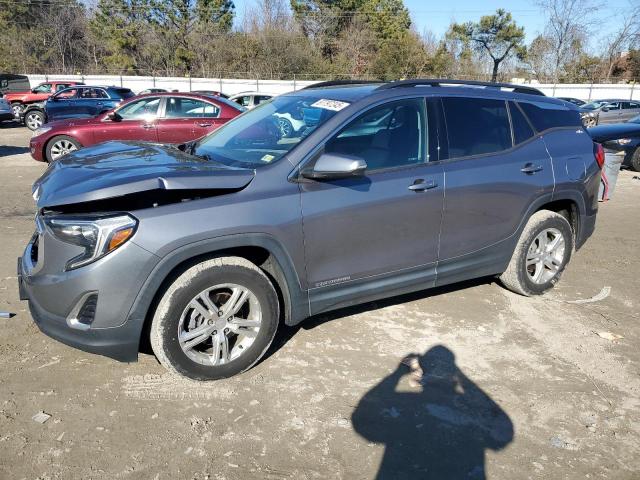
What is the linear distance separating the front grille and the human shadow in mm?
1570

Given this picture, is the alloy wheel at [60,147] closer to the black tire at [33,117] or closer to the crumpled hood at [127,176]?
the crumpled hood at [127,176]

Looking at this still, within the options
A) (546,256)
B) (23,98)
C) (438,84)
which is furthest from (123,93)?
(546,256)

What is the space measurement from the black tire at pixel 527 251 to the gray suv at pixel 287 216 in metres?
0.02

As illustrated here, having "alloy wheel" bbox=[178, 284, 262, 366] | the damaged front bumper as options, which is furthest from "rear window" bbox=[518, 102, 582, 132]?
the damaged front bumper

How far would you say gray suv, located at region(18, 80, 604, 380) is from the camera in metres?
2.92

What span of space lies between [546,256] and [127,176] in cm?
369

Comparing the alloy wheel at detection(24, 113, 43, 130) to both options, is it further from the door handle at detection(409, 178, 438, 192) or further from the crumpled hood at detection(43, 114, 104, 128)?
the door handle at detection(409, 178, 438, 192)

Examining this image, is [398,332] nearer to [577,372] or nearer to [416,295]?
[416,295]

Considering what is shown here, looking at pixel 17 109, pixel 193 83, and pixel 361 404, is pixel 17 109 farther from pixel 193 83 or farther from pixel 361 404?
pixel 361 404

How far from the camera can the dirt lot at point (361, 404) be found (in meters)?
2.68

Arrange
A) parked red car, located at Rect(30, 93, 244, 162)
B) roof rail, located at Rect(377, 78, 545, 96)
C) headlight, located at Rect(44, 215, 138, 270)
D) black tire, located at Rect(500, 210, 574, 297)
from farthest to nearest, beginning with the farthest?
1. parked red car, located at Rect(30, 93, 244, 162)
2. black tire, located at Rect(500, 210, 574, 297)
3. roof rail, located at Rect(377, 78, 545, 96)
4. headlight, located at Rect(44, 215, 138, 270)

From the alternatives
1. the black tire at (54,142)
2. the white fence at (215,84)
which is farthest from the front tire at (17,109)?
the white fence at (215,84)

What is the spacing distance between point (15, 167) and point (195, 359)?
9490mm

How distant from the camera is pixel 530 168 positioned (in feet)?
14.4
